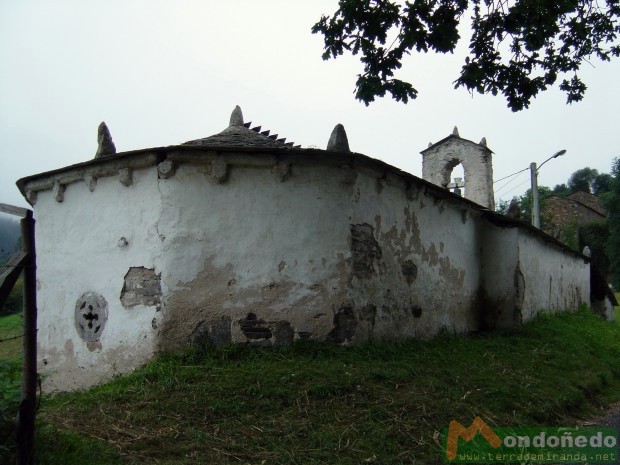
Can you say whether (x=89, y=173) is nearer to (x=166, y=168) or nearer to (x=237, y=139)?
(x=166, y=168)

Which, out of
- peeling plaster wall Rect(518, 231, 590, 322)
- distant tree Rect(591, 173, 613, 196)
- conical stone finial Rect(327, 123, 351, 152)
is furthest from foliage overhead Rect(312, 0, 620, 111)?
distant tree Rect(591, 173, 613, 196)

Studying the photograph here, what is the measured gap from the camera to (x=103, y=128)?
8.74 metres

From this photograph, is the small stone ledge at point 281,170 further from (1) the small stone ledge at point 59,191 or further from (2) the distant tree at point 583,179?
(2) the distant tree at point 583,179

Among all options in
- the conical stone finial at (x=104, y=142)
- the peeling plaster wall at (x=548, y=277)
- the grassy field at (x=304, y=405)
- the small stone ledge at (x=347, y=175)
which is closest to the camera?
the grassy field at (x=304, y=405)

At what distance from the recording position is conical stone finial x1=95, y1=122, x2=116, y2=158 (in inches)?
341

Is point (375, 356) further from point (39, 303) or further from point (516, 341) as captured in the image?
point (39, 303)

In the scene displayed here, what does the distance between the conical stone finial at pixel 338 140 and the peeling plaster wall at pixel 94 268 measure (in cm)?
252

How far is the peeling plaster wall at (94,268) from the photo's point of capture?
7.41 metres

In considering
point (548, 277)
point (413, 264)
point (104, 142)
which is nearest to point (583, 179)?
point (548, 277)

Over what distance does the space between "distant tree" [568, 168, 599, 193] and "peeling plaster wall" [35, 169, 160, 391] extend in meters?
65.2

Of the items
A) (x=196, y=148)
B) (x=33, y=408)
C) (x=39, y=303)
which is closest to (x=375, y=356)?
(x=196, y=148)

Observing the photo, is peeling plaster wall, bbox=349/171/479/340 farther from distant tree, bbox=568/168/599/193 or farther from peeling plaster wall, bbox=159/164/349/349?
distant tree, bbox=568/168/599/193

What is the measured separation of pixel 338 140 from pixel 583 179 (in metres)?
66.6

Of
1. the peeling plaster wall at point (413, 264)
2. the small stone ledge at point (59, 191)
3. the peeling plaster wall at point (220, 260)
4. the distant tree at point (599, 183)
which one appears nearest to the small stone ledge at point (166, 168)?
the peeling plaster wall at point (220, 260)
